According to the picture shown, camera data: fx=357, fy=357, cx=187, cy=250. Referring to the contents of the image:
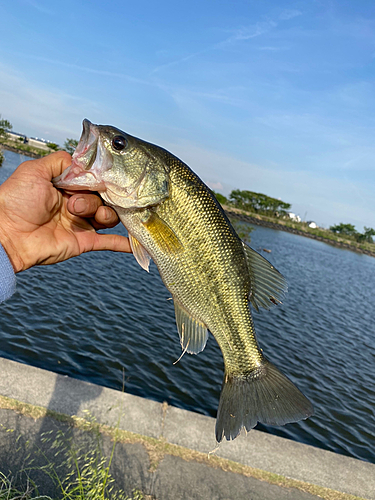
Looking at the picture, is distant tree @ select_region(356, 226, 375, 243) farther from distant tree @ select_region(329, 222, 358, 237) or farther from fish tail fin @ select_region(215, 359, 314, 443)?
fish tail fin @ select_region(215, 359, 314, 443)

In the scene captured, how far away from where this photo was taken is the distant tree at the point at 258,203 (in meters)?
110

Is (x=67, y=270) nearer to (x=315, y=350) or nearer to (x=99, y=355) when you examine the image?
(x=99, y=355)

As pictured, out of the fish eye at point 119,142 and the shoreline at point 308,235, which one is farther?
the shoreline at point 308,235

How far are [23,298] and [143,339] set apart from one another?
3.62m

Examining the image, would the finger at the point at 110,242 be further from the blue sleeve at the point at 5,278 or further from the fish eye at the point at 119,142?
the fish eye at the point at 119,142

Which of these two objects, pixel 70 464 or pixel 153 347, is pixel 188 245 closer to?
pixel 70 464

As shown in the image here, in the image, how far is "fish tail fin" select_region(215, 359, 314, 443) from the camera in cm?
259

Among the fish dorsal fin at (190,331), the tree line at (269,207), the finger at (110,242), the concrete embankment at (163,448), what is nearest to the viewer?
the fish dorsal fin at (190,331)

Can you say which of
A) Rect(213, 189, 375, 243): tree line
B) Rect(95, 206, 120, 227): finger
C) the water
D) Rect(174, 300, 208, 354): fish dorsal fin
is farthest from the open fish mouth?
Rect(213, 189, 375, 243): tree line

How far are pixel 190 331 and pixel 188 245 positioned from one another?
26.4 inches

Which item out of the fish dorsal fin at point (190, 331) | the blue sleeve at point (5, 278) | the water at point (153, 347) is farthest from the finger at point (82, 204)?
the water at point (153, 347)

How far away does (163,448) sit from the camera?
4.31 m

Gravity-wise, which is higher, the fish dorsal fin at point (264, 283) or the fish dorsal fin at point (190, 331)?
the fish dorsal fin at point (264, 283)

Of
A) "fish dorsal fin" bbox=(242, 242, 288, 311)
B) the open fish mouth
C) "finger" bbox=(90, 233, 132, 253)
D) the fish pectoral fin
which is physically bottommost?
"finger" bbox=(90, 233, 132, 253)
